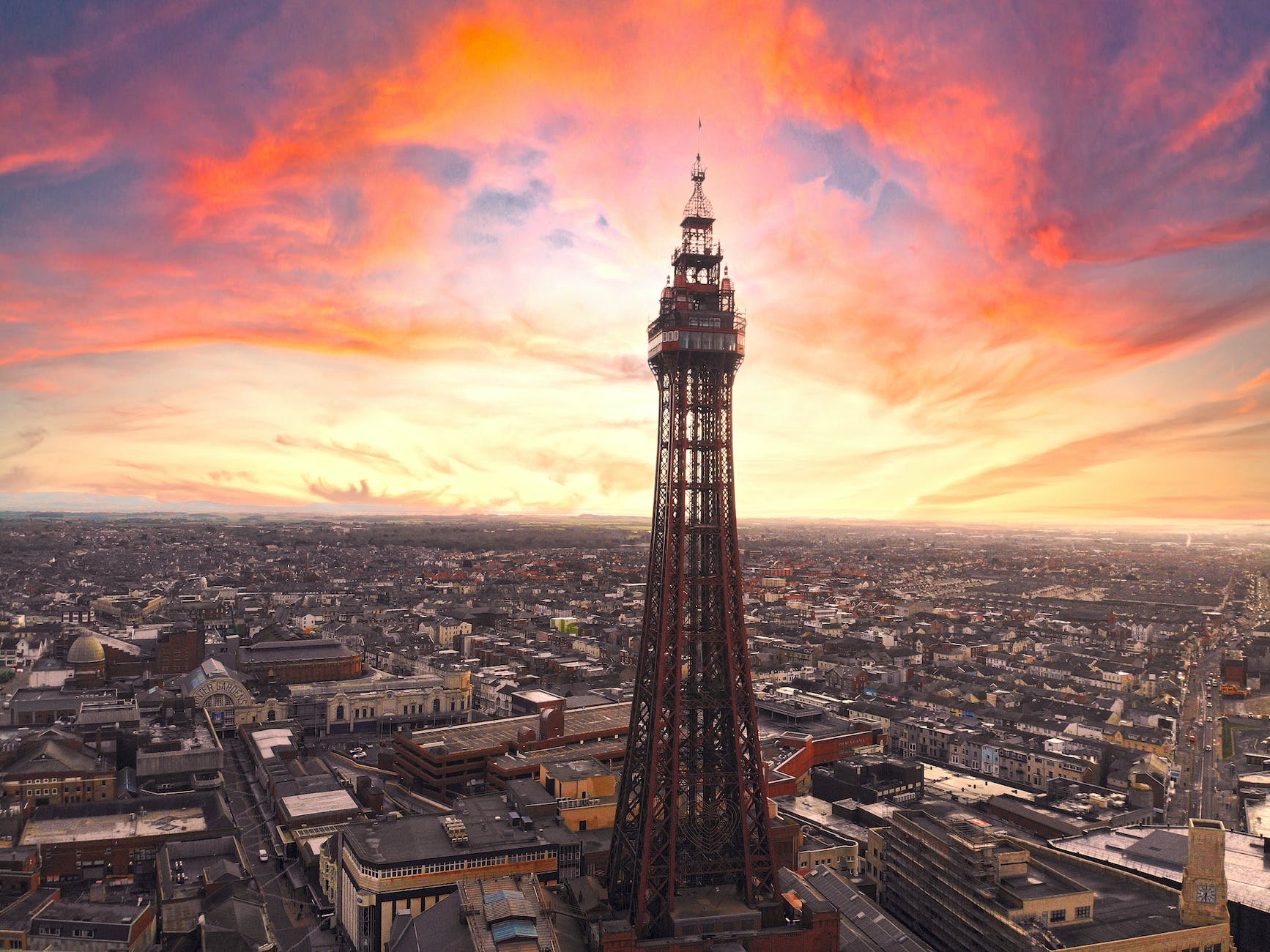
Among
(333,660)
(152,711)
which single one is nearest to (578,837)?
(152,711)

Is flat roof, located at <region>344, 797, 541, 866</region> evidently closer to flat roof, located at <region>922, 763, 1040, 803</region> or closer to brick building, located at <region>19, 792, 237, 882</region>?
brick building, located at <region>19, 792, 237, 882</region>

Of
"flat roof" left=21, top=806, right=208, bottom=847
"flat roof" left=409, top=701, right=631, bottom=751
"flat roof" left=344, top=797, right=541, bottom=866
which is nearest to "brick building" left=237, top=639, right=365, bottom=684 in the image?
"flat roof" left=409, top=701, right=631, bottom=751

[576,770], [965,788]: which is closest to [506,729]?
[576,770]

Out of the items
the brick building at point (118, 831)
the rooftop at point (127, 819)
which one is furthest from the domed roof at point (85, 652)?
the rooftop at point (127, 819)

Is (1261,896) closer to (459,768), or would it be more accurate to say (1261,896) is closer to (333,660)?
(459,768)

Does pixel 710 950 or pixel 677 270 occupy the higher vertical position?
pixel 677 270

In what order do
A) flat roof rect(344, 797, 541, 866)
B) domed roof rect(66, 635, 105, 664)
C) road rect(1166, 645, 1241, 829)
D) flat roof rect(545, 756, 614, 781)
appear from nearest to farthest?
flat roof rect(344, 797, 541, 866)
flat roof rect(545, 756, 614, 781)
road rect(1166, 645, 1241, 829)
domed roof rect(66, 635, 105, 664)
